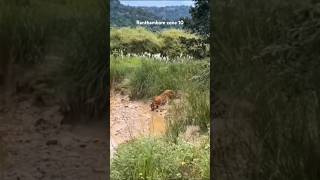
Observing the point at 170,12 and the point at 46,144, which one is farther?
the point at 170,12

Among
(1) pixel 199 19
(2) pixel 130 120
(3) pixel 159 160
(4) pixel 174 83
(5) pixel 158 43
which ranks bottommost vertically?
(3) pixel 159 160

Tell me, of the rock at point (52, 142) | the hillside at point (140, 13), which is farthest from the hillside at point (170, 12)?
the rock at point (52, 142)

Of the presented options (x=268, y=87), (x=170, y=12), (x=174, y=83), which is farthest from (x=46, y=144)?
(x=268, y=87)

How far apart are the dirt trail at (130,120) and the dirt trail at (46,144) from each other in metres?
0.13

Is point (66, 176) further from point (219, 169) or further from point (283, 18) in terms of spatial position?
point (283, 18)

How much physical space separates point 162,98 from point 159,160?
0.29m

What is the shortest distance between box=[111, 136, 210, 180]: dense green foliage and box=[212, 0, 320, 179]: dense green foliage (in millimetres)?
150

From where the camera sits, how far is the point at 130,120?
8.85 feet

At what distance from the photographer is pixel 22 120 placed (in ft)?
8.40

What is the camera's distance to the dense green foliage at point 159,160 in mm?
2697

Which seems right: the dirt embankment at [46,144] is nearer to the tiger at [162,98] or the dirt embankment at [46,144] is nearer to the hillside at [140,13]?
the tiger at [162,98]

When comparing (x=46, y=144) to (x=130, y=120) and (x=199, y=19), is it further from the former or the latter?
(x=199, y=19)

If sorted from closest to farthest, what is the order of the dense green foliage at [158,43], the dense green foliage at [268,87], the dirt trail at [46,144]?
1. the dense green foliage at [268,87]
2. the dirt trail at [46,144]
3. the dense green foliage at [158,43]

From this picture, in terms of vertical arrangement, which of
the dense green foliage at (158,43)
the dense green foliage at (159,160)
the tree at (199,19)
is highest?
the tree at (199,19)
